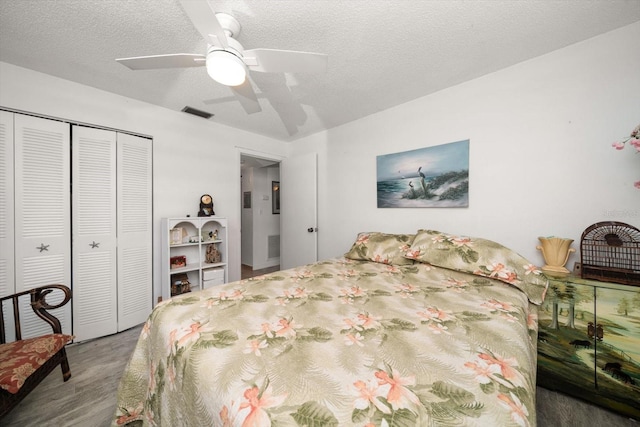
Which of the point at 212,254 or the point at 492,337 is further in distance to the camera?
the point at 212,254

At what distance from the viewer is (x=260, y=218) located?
5164mm

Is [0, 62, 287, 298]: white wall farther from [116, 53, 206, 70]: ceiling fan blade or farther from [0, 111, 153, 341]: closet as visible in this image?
[116, 53, 206, 70]: ceiling fan blade

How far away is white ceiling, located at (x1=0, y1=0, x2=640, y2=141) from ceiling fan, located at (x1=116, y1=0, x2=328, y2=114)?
261mm

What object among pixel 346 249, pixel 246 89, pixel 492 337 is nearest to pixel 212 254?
pixel 346 249

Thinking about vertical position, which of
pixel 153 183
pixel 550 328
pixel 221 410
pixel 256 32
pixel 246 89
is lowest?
pixel 550 328

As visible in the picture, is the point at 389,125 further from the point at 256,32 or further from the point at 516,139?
the point at 256,32

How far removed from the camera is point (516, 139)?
1.98 metres

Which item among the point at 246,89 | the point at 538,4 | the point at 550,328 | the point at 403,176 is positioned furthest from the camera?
the point at 403,176

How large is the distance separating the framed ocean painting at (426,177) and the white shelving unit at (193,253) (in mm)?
2127

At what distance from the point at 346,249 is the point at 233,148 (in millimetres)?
2192

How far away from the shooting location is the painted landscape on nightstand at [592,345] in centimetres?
133

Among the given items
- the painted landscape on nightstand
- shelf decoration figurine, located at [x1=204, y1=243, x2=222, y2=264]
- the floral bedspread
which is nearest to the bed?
the floral bedspread

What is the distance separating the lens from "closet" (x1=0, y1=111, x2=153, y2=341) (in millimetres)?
1947

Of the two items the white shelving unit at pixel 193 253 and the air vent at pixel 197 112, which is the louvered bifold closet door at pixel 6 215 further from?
the air vent at pixel 197 112
